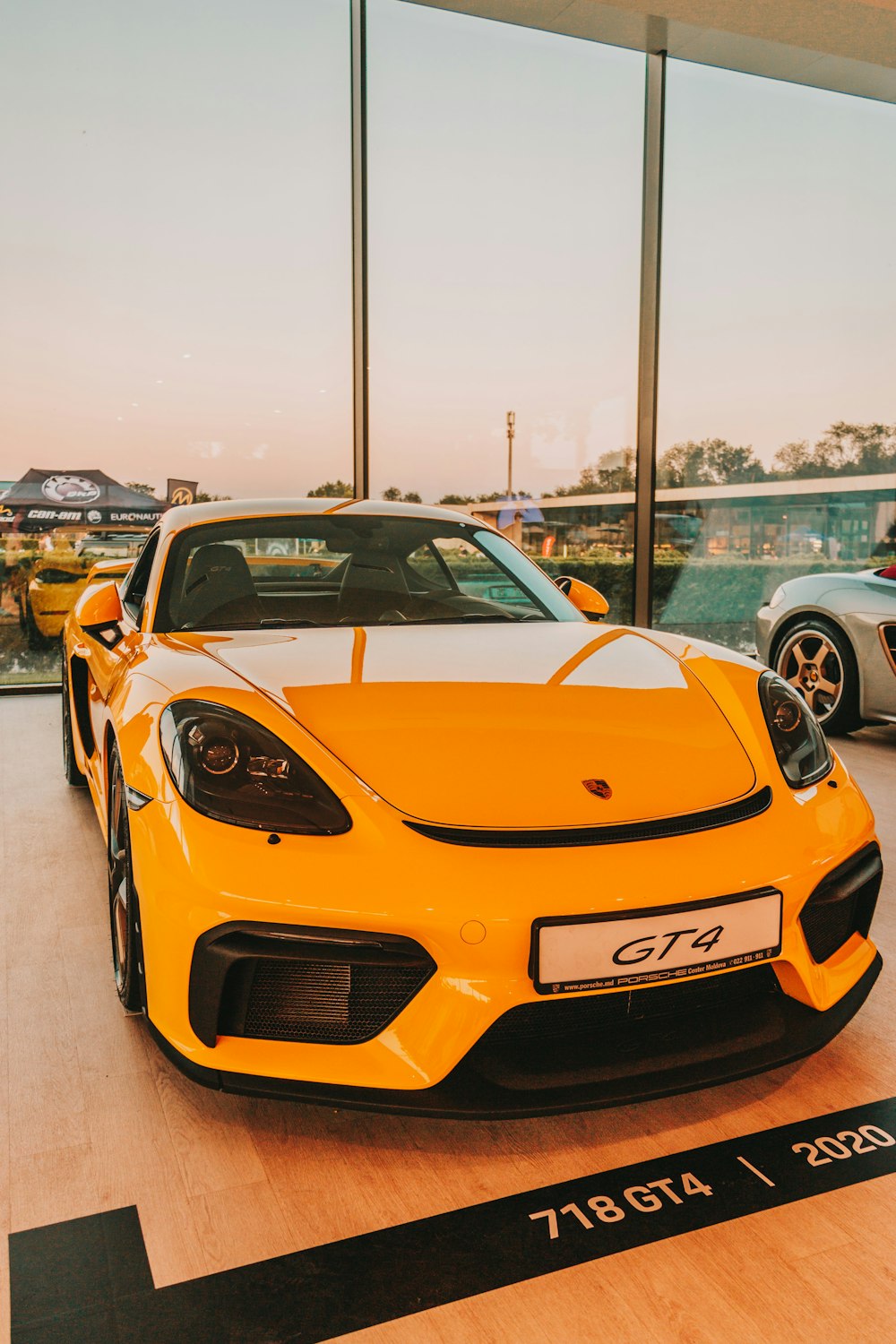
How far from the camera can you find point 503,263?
6109 millimetres

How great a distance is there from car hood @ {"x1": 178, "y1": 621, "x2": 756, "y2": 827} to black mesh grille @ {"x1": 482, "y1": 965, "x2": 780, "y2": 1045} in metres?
0.23

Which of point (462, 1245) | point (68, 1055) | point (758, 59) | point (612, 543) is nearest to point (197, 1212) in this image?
point (462, 1245)

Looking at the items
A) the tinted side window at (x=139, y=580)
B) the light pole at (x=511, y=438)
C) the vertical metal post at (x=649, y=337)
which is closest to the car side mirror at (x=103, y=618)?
the tinted side window at (x=139, y=580)

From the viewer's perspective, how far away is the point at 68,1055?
1684 mm

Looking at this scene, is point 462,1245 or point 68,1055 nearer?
point 462,1245

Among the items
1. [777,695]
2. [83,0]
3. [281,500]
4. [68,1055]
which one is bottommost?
[68,1055]

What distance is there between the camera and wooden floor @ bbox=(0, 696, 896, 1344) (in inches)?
43.8

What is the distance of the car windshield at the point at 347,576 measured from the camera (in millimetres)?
2176

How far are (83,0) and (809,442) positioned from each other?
16.2 ft

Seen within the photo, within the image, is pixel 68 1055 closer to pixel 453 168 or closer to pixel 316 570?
pixel 316 570

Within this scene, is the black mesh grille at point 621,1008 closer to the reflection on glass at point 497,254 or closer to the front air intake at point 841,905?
the front air intake at point 841,905

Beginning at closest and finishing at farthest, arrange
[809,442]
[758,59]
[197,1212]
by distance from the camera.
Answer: [197,1212]
[758,59]
[809,442]

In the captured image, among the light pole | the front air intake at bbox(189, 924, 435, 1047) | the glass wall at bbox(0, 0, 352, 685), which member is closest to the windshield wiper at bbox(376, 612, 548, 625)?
the front air intake at bbox(189, 924, 435, 1047)

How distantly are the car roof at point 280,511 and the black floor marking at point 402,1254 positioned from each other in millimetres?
1532
